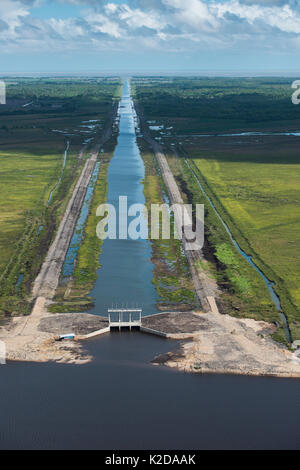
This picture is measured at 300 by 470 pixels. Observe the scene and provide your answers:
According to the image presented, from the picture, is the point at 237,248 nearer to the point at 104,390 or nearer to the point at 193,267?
the point at 193,267

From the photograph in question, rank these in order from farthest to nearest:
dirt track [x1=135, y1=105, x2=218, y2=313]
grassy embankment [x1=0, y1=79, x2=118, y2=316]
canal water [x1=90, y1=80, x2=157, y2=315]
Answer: grassy embankment [x1=0, y1=79, x2=118, y2=316] → canal water [x1=90, y1=80, x2=157, y2=315] → dirt track [x1=135, y1=105, x2=218, y2=313]

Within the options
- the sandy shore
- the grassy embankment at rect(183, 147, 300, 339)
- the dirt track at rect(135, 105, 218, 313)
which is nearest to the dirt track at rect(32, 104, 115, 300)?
the sandy shore

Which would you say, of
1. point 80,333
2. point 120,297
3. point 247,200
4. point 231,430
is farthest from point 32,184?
point 231,430

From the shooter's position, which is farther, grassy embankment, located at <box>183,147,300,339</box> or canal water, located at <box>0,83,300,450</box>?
grassy embankment, located at <box>183,147,300,339</box>

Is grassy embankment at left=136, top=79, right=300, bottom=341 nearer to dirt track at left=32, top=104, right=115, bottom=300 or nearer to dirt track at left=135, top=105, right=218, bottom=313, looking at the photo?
dirt track at left=135, top=105, right=218, bottom=313

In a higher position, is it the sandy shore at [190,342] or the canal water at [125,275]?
the canal water at [125,275]

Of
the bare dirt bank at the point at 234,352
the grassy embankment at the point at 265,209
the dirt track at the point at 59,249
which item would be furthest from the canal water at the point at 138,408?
the dirt track at the point at 59,249

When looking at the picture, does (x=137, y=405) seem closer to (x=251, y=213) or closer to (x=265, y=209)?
(x=251, y=213)

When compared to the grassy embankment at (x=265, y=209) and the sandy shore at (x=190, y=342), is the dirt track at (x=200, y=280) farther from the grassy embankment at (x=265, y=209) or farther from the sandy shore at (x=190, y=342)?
the grassy embankment at (x=265, y=209)

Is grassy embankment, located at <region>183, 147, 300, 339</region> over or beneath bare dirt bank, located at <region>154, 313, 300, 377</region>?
over
